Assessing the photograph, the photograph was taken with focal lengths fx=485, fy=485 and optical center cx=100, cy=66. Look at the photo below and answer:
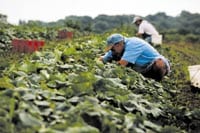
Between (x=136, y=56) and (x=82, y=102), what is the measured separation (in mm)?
3298

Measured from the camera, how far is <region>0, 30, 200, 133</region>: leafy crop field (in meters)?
3.51

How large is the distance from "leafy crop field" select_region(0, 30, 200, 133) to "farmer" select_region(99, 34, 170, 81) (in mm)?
236

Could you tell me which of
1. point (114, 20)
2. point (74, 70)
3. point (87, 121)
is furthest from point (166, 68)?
point (114, 20)

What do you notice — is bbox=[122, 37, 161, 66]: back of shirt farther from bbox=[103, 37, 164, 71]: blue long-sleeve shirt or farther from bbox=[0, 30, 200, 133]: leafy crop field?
bbox=[0, 30, 200, 133]: leafy crop field

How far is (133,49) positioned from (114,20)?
198ft

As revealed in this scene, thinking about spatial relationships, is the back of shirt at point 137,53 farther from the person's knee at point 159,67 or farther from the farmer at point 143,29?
the farmer at point 143,29

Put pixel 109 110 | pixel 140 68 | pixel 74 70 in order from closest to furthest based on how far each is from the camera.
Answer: pixel 109 110
pixel 74 70
pixel 140 68

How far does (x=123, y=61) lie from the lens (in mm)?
7188

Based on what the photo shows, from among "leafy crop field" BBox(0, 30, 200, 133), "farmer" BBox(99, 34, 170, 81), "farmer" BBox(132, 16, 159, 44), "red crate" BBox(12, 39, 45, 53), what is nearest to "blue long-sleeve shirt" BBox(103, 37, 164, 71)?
"farmer" BBox(99, 34, 170, 81)

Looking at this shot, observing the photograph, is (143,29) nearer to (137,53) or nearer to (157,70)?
(157,70)

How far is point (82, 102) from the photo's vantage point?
420 cm

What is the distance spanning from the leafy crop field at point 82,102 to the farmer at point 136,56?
0.78 feet

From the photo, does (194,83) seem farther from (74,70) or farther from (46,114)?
(46,114)

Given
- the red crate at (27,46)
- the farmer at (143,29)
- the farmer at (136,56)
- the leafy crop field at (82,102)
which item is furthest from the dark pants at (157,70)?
the red crate at (27,46)
